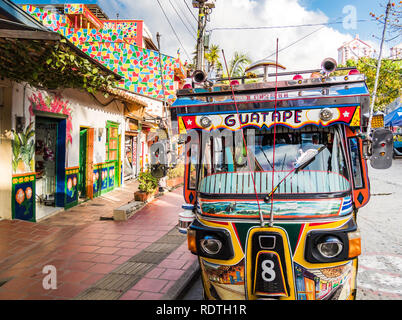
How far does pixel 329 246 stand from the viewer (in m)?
2.63

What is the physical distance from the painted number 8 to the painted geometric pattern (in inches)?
644

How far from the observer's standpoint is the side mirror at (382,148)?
293cm

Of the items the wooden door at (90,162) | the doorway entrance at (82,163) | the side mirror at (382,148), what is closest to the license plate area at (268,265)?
the side mirror at (382,148)

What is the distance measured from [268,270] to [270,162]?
110cm

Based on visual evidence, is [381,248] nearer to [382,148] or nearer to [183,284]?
[382,148]

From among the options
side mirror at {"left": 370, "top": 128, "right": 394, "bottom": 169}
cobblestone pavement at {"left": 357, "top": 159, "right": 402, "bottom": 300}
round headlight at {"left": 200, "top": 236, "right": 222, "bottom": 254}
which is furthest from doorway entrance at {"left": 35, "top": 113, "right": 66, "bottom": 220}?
side mirror at {"left": 370, "top": 128, "right": 394, "bottom": 169}

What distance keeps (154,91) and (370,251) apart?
1558 centimetres

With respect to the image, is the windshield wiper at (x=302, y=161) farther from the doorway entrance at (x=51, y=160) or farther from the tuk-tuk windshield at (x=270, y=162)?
the doorway entrance at (x=51, y=160)

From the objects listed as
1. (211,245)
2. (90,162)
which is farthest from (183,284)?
(90,162)

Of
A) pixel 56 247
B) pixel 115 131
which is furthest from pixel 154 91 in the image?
pixel 56 247

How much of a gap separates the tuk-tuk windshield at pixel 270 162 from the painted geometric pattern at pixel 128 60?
15.3m

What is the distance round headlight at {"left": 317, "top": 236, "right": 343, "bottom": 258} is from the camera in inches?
102

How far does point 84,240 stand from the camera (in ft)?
19.6

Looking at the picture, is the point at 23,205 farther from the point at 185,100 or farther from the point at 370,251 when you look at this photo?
the point at 370,251
